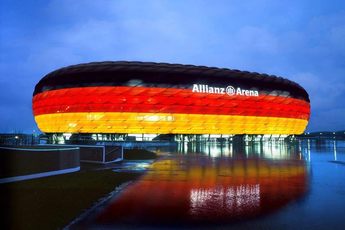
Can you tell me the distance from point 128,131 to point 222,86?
85.6ft

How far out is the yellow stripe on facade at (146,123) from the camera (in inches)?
3174

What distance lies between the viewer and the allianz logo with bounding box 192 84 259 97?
84625 millimetres

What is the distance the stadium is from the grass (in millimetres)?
65296

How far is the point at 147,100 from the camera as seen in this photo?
8081cm

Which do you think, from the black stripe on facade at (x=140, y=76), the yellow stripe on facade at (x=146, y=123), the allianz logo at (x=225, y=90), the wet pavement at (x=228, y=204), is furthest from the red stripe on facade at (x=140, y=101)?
the wet pavement at (x=228, y=204)

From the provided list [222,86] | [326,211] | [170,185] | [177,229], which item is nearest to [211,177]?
[170,185]

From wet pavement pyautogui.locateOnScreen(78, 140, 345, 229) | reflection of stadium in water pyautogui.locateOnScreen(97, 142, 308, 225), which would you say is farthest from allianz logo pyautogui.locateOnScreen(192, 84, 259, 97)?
wet pavement pyautogui.locateOnScreen(78, 140, 345, 229)

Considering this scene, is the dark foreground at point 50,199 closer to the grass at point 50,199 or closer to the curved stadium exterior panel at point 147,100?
the grass at point 50,199

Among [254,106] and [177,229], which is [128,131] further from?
[177,229]

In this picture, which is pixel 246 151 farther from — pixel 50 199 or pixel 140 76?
Result: pixel 140 76

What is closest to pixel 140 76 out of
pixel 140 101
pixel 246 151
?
pixel 140 101

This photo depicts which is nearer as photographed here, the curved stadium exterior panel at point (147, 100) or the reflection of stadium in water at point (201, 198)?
the reflection of stadium in water at point (201, 198)

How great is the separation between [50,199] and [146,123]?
233 feet

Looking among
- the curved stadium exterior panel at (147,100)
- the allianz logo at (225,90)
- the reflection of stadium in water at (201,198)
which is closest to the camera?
the reflection of stadium in water at (201,198)
